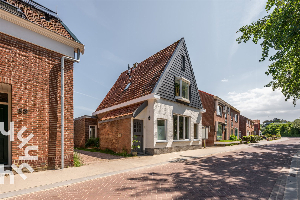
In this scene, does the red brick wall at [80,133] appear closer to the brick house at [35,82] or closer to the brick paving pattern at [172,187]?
the brick house at [35,82]

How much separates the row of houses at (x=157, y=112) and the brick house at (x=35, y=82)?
457cm

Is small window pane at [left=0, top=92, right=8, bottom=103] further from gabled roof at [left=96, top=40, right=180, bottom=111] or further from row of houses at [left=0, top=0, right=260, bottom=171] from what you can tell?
gabled roof at [left=96, top=40, right=180, bottom=111]

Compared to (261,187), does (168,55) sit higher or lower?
higher

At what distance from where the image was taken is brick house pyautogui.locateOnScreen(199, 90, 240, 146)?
2447 centimetres

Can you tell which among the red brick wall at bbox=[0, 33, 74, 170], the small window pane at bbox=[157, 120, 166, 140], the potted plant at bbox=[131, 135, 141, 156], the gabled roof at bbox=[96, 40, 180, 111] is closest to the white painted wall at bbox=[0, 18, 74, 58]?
the red brick wall at bbox=[0, 33, 74, 170]

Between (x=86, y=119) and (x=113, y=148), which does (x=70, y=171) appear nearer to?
(x=113, y=148)

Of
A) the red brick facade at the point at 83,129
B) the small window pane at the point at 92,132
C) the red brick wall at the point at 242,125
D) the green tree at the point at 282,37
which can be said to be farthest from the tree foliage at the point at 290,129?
the red brick facade at the point at 83,129

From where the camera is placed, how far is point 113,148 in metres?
13.5

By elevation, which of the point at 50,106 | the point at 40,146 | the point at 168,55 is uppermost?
the point at 168,55

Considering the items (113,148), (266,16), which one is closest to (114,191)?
(113,148)

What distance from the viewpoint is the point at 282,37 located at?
440 inches

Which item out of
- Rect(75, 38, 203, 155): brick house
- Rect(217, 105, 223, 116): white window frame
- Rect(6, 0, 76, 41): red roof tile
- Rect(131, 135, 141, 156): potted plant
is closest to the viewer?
Rect(6, 0, 76, 41): red roof tile

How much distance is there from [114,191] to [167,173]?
276cm

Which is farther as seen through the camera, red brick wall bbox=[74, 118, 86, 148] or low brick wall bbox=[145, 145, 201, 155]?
red brick wall bbox=[74, 118, 86, 148]
